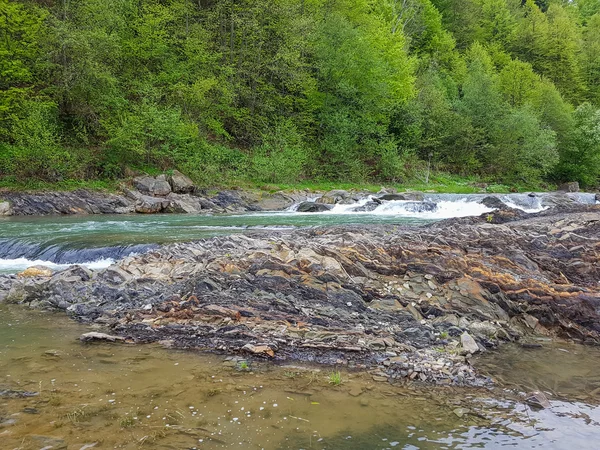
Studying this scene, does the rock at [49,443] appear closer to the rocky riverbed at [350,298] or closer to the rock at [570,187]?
the rocky riverbed at [350,298]

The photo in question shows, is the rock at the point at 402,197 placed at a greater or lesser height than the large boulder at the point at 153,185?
lesser

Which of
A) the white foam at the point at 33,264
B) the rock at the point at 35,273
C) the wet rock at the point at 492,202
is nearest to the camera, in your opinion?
the rock at the point at 35,273

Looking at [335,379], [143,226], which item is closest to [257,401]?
[335,379]

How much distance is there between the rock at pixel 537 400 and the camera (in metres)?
5.64

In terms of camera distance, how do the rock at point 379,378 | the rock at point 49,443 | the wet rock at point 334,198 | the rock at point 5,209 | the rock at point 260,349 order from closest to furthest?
the rock at point 49,443 < the rock at point 379,378 < the rock at point 260,349 < the rock at point 5,209 < the wet rock at point 334,198

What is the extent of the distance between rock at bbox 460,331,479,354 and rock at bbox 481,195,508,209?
20811 millimetres

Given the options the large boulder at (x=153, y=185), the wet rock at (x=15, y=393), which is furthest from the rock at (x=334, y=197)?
the wet rock at (x=15, y=393)

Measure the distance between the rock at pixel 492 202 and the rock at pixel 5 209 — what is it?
87.8 feet

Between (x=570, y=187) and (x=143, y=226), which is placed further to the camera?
(x=570, y=187)

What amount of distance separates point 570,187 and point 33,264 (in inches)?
1819

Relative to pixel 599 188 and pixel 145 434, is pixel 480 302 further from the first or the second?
pixel 599 188

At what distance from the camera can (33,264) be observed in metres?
13.7

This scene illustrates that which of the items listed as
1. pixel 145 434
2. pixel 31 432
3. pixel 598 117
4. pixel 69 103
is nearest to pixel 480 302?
pixel 145 434

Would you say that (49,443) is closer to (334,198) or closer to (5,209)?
(5,209)
